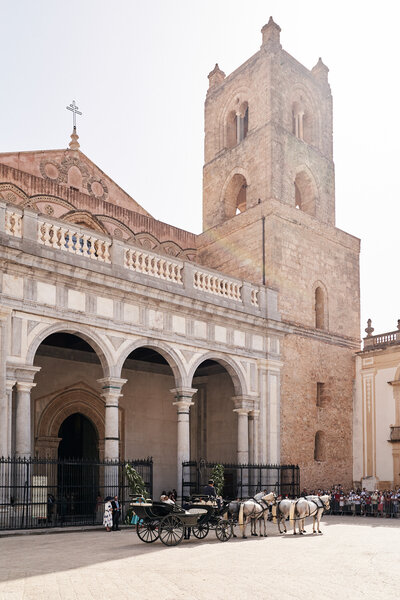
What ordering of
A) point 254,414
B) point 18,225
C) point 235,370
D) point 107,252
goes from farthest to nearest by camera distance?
point 254,414 < point 235,370 < point 107,252 < point 18,225

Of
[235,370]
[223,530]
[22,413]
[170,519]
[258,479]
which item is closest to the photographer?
[170,519]

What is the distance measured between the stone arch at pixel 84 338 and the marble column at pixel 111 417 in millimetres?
256

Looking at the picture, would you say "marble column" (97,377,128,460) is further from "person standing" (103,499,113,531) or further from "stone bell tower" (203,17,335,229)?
"stone bell tower" (203,17,335,229)

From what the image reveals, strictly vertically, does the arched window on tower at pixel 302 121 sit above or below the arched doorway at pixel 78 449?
above

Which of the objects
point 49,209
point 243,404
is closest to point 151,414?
point 243,404

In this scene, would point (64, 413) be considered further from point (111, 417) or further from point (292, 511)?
point (292, 511)

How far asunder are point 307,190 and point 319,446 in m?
9.12

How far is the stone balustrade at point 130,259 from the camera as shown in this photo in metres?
15.3

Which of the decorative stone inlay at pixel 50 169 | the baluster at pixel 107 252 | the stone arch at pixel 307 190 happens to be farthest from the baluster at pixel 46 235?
the stone arch at pixel 307 190

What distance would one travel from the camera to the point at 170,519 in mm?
12422

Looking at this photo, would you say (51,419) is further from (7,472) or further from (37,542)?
(37,542)

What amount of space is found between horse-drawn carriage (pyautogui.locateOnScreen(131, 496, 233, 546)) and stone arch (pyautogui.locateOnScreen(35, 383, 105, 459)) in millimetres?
6682

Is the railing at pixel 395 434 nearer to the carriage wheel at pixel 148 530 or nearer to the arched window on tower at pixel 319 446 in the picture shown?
the arched window on tower at pixel 319 446

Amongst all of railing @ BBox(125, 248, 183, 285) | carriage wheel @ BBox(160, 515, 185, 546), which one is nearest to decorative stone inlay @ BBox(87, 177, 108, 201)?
railing @ BBox(125, 248, 183, 285)
